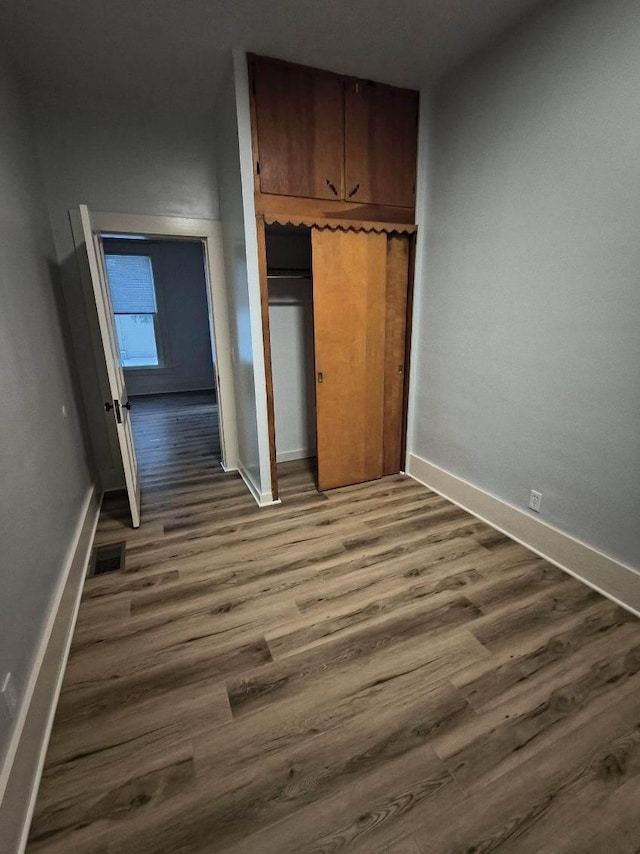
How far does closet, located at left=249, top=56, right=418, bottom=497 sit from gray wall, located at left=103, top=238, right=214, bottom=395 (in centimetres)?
441

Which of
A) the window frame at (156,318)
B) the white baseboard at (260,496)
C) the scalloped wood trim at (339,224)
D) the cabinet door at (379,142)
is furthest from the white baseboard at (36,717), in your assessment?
the window frame at (156,318)

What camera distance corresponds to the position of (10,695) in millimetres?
1168

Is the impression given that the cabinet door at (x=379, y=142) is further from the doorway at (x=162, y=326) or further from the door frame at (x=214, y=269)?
the doorway at (x=162, y=326)

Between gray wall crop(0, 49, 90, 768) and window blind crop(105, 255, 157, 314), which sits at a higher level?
window blind crop(105, 255, 157, 314)

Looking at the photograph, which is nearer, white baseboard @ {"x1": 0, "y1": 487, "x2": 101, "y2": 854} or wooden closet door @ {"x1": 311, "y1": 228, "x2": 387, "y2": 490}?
white baseboard @ {"x1": 0, "y1": 487, "x2": 101, "y2": 854}

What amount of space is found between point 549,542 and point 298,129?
3.05 metres

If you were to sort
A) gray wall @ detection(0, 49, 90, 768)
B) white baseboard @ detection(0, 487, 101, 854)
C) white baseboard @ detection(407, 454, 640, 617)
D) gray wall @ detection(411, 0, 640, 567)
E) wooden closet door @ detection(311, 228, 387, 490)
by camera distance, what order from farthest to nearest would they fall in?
wooden closet door @ detection(311, 228, 387, 490) < white baseboard @ detection(407, 454, 640, 617) < gray wall @ detection(411, 0, 640, 567) < gray wall @ detection(0, 49, 90, 768) < white baseboard @ detection(0, 487, 101, 854)

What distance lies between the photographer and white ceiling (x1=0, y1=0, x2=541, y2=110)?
1890mm

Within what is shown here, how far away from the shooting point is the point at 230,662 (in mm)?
1626

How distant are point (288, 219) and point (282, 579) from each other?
2330mm

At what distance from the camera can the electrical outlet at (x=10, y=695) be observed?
114 centimetres

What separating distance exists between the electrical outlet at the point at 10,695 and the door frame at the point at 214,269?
8.26 ft

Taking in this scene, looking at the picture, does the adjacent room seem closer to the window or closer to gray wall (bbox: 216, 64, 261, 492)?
gray wall (bbox: 216, 64, 261, 492)

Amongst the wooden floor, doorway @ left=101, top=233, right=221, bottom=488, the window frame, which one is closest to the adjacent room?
the wooden floor
